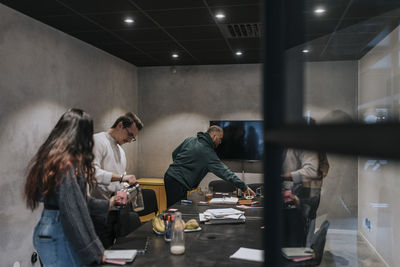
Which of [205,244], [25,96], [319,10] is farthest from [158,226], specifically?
[25,96]

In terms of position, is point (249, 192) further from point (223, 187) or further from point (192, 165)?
point (223, 187)

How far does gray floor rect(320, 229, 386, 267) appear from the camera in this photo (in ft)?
2.20

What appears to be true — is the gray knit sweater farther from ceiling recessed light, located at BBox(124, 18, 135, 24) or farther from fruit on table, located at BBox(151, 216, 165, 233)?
ceiling recessed light, located at BBox(124, 18, 135, 24)

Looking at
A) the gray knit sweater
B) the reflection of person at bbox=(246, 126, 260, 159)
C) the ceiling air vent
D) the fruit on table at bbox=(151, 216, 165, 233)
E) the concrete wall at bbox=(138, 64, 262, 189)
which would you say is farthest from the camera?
the concrete wall at bbox=(138, 64, 262, 189)

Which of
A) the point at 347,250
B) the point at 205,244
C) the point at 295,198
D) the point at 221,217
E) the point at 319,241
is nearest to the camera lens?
the point at 295,198

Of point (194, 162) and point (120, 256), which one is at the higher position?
point (194, 162)

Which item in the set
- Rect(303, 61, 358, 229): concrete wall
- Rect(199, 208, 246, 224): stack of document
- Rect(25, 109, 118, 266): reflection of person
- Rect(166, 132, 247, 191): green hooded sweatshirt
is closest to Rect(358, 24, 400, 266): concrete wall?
Rect(303, 61, 358, 229): concrete wall

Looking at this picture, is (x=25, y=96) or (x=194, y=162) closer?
(x=25, y=96)

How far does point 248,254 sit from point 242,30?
2899 millimetres

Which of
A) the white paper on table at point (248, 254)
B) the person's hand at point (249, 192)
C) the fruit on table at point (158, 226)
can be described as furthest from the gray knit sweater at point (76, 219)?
the person's hand at point (249, 192)

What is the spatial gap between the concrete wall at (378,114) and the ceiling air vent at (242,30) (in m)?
3.50

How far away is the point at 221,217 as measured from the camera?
2.70 meters

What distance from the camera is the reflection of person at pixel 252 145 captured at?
19.2 feet

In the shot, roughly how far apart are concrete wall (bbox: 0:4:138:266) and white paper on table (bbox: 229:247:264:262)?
245 centimetres
